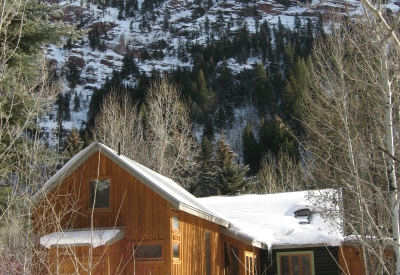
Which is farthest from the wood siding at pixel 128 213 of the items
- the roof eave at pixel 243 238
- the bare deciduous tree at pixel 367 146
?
the bare deciduous tree at pixel 367 146

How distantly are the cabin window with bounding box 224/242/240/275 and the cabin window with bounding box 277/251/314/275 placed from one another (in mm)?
1536

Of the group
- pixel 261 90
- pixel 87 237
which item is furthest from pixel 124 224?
pixel 261 90

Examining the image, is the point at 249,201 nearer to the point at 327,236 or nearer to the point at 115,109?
the point at 327,236

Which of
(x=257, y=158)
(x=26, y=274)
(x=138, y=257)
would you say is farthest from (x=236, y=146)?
(x=26, y=274)

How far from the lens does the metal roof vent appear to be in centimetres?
1867

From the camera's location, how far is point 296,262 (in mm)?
17391

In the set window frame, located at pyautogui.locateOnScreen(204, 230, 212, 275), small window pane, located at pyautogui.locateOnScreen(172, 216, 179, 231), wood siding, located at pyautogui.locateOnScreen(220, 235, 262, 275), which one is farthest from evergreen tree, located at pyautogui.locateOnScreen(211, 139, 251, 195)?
small window pane, located at pyautogui.locateOnScreen(172, 216, 179, 231)

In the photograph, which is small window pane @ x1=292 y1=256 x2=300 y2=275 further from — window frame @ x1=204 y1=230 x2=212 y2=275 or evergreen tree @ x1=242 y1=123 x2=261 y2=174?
→ evergreen tree @ x1=242 y1=123 x2=261 y2=174

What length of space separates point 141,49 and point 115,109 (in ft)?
225

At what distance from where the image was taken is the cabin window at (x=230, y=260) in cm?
1698

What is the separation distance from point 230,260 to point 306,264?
2.64m

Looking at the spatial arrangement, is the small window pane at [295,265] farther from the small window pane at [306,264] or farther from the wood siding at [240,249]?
the wood siding at [240,249]

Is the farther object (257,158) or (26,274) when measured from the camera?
(257,158)

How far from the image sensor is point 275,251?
57.9 feet
